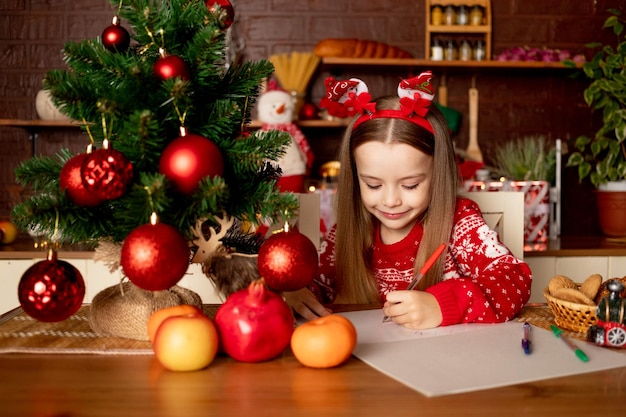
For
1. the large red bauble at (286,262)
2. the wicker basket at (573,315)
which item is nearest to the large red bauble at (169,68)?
the large red bauble at (286,262)

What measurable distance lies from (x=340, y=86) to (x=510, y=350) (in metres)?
0.68

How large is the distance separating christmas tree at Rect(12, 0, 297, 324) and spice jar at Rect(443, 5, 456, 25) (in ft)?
6.68

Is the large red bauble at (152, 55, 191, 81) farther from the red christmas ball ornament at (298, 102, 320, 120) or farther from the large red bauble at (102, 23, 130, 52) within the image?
the red christmas ball ornament at (298, 102, 320, 120)

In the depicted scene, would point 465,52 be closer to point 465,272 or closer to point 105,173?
point 465,272

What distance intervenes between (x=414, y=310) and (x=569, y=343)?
21cm

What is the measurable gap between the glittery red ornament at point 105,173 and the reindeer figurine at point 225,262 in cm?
15

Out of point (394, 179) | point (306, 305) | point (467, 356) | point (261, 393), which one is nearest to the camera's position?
point (261, 393)

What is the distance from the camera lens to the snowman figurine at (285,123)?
246 centimetres

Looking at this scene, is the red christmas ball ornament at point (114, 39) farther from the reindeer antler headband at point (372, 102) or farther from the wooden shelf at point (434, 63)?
the wooden shelf at point (434, 63)

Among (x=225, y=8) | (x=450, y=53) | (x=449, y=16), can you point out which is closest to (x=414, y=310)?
(x=225, y=8)

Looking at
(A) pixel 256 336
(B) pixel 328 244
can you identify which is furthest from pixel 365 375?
(B) pixel 328 244

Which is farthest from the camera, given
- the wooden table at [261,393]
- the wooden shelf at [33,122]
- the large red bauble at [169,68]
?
the wooden shelf at [33,122]

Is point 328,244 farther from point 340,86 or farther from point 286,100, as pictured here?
point 286,100

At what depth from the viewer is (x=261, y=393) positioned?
2.02ft
